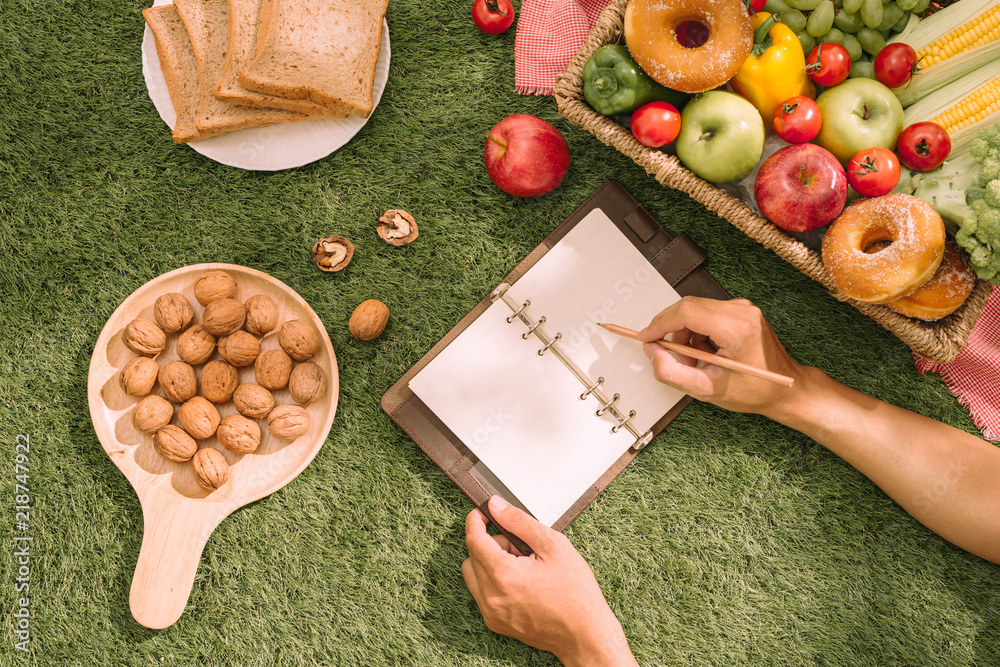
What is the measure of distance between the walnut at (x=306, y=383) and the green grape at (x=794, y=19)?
1257 mm

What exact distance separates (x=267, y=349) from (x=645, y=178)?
101cm

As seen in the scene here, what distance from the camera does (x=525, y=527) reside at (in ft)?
4.75

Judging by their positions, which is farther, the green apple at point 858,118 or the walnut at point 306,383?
the walnut at point 306,383

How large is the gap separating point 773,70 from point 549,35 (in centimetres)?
55

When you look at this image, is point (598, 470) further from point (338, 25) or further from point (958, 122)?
point (338, 25)

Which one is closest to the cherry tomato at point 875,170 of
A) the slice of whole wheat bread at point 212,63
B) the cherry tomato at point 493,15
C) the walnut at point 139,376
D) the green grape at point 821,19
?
the green grape at point 821,19

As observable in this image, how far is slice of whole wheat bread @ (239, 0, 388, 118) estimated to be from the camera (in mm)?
1380

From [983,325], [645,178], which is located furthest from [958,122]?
[645,178]

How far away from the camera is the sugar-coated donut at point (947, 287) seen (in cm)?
121

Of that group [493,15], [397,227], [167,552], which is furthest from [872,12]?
[167,552]

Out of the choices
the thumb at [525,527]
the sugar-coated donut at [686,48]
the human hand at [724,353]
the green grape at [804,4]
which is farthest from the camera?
the thumb at [525,527]

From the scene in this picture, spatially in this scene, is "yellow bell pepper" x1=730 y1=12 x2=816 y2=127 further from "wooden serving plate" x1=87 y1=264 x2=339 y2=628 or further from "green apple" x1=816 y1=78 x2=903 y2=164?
"wooden serving plate" x1=87 y1=264 x2=339 y2=628

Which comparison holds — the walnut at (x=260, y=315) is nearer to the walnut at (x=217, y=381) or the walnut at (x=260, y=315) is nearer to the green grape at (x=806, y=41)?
the walnut at (x=217, y=381)

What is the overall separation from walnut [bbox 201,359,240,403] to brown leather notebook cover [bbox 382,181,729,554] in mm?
357
